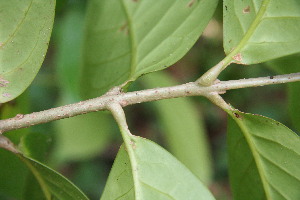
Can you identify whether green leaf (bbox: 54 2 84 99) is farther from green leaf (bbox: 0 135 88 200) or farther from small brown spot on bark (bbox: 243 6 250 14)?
small brown spot on bark (bbox: 243 6 250 14)

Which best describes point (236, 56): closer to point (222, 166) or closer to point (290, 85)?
point (290, 85)

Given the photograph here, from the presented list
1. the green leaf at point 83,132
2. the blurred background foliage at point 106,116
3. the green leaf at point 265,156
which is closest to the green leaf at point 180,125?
the blurred background foliage at point 106,116

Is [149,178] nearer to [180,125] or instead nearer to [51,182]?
[51,182]

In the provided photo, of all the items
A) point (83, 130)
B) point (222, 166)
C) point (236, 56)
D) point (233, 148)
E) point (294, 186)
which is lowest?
point (294, 186)

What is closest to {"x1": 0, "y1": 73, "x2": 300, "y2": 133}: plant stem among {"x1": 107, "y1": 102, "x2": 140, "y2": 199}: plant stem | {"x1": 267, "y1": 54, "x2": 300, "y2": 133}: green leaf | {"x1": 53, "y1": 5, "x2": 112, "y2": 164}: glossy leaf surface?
{"x1": 107, "y1": 102, "x2": 140, "y2": 199}: plant stem

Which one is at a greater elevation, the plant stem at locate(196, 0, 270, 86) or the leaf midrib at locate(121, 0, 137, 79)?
the leaf midrib at locate(121, 0, 137, 79)

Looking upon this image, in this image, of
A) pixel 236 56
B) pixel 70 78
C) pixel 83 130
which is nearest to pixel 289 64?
pixel 236 56
